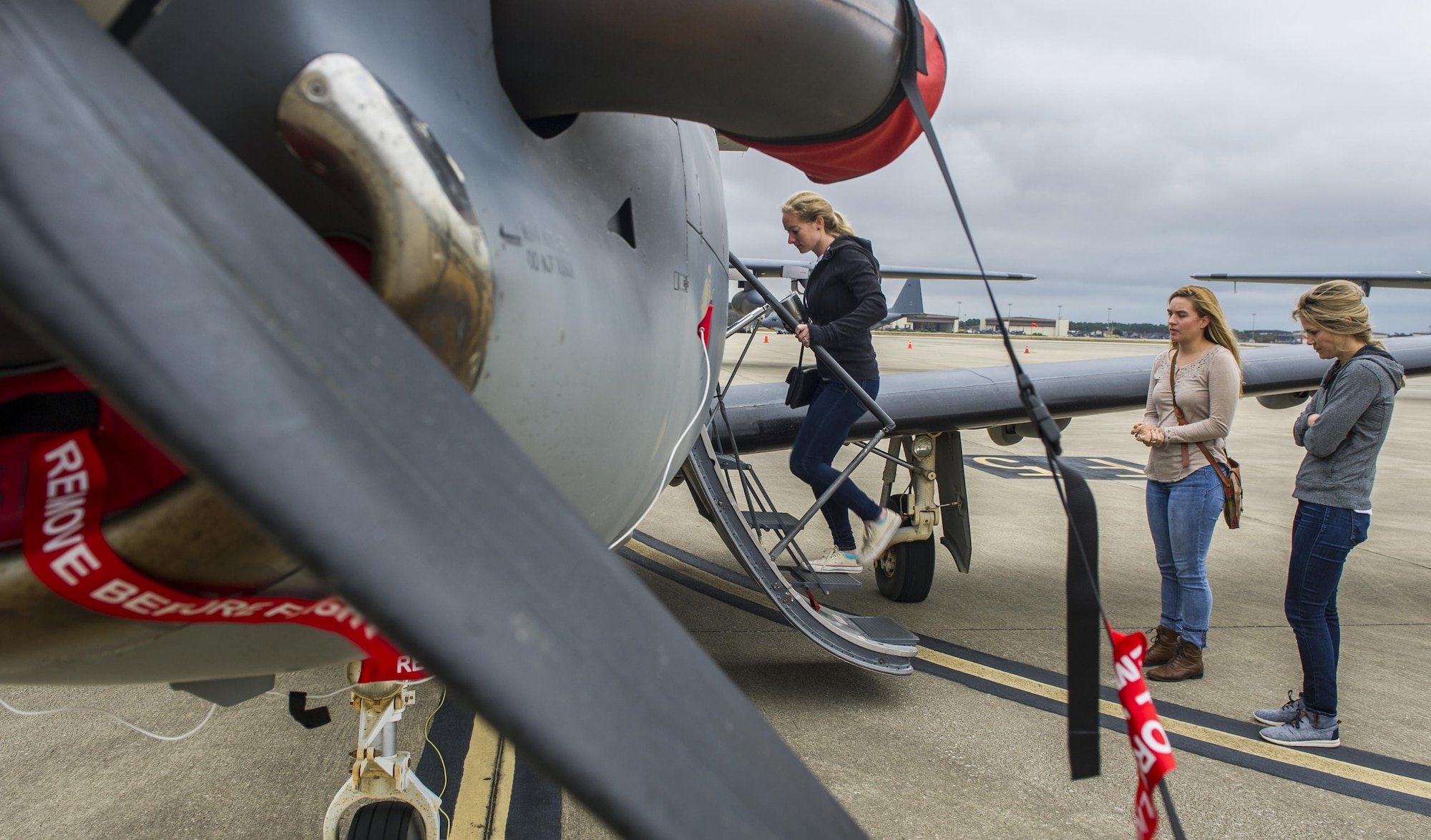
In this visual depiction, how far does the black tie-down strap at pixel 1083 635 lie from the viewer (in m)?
1.35

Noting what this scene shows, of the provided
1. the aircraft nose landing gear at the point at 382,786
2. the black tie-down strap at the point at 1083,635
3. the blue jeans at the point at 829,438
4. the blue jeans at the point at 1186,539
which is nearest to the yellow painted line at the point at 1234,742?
the blue jeans at the point at 1186,539

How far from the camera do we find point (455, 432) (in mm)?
721

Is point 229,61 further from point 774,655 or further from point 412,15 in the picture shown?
point 774,655

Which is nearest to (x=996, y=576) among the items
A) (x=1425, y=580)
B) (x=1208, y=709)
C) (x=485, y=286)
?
(x=1208, y=709)

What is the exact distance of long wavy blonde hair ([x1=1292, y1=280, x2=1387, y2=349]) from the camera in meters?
3.58

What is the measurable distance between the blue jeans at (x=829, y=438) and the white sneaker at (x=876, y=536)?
41mm

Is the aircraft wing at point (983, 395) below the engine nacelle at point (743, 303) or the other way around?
below

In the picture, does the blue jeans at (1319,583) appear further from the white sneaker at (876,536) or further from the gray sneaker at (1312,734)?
the white sneaker at (876,536)

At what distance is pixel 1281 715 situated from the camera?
3926 millimetres

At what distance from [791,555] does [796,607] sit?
57 centimetres

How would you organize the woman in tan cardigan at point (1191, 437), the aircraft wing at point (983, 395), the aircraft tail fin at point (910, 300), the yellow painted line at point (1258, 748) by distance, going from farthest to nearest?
the aircraft tail fin at point (910, 300), the aircraft wing at point (983, 395), the woman in tan cardigan at point (1191, 437), the yellow painted line at point (1258, 748)

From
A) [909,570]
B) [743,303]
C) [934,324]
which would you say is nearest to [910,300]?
[743,303]

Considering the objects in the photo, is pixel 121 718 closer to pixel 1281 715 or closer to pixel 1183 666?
pixel 1183 666

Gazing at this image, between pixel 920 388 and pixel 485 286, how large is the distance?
4528 millimetres
